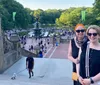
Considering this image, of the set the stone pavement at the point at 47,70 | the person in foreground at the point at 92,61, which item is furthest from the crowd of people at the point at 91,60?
the stone pavement at the point at 47,70

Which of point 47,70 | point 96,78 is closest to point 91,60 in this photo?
point 96,78

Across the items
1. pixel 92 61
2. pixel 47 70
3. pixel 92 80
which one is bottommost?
pixel 47 70

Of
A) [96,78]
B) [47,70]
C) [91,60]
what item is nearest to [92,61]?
[91,60]

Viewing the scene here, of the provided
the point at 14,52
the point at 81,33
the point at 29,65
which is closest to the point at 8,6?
the point at 14,52

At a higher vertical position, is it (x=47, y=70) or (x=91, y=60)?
(x=91, y=60)

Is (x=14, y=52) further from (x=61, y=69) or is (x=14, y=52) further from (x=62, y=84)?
(x=62, y=84)

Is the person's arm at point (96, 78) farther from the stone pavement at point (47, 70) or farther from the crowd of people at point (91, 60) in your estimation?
the stone pavement at point (47, 70)

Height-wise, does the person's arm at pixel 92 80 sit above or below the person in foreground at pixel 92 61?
below

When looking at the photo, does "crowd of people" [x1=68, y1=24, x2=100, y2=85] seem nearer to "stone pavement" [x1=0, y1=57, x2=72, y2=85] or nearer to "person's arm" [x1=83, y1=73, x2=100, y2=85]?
"person's arm" [x1=83, y1=73, x2=100, y2=85]

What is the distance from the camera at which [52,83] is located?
11648mm

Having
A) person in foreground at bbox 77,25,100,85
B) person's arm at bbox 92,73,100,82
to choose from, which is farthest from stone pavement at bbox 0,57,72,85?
person's arm at bbox 92,73,100,82

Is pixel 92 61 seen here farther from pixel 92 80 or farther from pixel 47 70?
pixel 47 70

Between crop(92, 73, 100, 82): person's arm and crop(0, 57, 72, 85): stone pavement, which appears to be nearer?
crop(92, 73, 100, 82): person's arm

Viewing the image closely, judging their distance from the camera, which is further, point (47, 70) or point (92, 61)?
point (47, 70)
